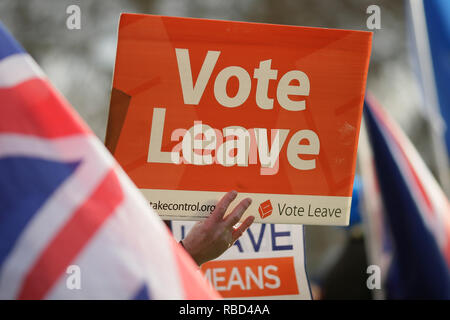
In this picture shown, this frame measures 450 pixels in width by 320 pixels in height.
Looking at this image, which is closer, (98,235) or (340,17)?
(98,235)

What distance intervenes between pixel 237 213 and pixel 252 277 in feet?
6.53

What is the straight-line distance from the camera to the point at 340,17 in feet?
59.7

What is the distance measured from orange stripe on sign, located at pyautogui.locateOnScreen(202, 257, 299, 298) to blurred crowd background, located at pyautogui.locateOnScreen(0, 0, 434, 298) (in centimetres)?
1323

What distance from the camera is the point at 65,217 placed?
195 centimetres

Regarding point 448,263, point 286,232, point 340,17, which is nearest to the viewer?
point 448,263

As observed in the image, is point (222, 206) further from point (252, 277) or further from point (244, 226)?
point (252, 277)

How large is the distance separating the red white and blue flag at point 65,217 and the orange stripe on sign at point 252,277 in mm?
2822

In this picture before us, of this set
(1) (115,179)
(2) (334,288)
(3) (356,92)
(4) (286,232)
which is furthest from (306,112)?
(2) (334,288)

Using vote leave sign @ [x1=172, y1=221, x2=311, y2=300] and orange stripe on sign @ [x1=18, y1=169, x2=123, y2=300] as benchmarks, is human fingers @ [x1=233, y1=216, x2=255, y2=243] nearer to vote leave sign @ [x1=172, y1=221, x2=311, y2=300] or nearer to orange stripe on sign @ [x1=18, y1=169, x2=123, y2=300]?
orange stripe on sign @ [x1=18, y1=169, x2=123, y2=300]

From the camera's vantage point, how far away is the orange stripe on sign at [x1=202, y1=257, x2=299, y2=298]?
15.8ft

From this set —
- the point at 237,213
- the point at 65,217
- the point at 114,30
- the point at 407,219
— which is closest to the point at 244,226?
the point at 237,213

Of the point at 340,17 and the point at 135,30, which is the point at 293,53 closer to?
the point at 135,30

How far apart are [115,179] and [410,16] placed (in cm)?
289

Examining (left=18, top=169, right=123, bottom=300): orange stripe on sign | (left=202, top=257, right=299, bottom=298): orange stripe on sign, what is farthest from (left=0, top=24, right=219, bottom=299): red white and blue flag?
(left=202, top=257, right=299, bottom=298): orange stripe on sign
